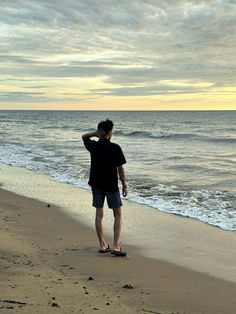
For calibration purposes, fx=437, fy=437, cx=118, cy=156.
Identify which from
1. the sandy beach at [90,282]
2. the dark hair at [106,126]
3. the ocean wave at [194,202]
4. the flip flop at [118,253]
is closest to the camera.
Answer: the sandy beach at [90,282]

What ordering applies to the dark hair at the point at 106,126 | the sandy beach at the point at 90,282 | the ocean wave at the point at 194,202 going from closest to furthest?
the sandy beach at the point at 90,282 < the dark hair at the point at 106,126 < the ocean wave at the point at 194,202

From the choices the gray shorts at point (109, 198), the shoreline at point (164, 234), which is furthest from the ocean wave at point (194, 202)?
the gray shorts at point (109, 198)

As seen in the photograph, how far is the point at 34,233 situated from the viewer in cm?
686

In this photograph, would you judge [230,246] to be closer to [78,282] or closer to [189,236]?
[189,236]

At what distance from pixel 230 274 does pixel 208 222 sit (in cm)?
287

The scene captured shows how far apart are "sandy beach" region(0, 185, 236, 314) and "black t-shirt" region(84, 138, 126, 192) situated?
3.09 feet

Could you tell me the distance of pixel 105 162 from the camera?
563cm

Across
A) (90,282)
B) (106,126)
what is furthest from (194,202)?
(90,282)

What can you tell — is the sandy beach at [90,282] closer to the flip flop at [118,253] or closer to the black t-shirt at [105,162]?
the flip flop at [118,253]

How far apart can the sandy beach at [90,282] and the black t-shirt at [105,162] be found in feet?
3.09

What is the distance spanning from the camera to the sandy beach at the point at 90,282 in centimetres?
390

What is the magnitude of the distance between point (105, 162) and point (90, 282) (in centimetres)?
163

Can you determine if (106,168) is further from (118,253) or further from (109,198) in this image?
(118,253)

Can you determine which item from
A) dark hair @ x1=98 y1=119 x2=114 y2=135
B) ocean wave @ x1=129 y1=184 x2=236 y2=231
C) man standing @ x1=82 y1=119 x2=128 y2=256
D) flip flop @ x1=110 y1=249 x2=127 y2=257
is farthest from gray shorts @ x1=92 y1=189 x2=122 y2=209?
ocean wave @ x1=129 y1=184 x2=236 y2=231
